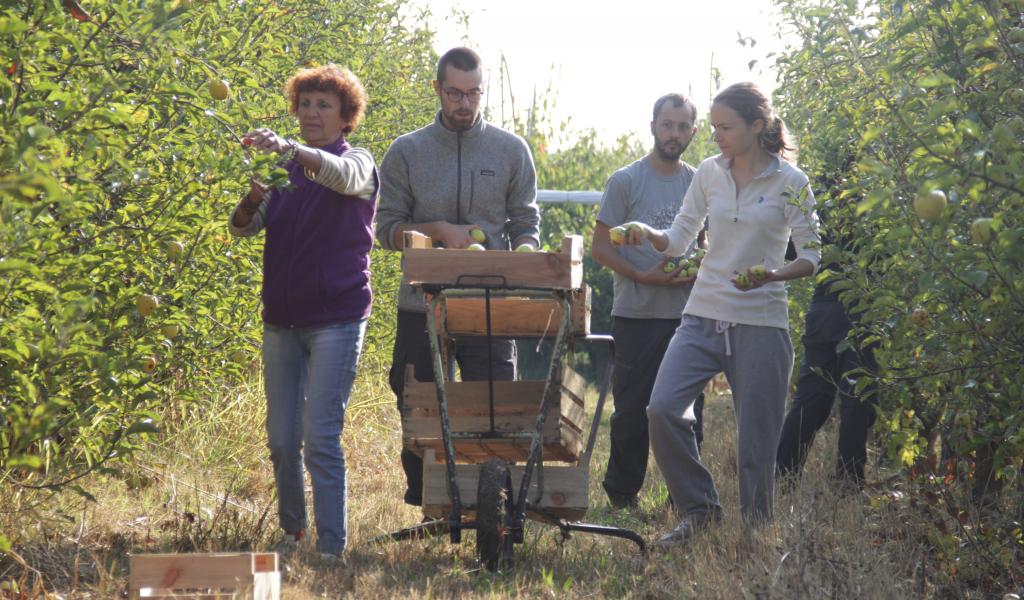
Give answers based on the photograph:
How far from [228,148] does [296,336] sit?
735 mm

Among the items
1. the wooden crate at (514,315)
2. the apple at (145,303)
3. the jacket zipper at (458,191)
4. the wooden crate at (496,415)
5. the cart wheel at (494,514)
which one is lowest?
the cart wheel at (494,514)

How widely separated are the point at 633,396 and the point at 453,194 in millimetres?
1600

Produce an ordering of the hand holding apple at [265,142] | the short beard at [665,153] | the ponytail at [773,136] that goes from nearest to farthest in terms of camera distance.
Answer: the hand holding apple at [265,142] < the ponytail at [773,136] < the short beard at [665,153]

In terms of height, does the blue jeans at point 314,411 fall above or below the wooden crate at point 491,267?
below

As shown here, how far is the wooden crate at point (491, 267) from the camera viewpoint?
4.55 m

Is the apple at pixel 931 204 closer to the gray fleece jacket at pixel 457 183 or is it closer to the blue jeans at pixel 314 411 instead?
the blue jeans at pixel 314 411

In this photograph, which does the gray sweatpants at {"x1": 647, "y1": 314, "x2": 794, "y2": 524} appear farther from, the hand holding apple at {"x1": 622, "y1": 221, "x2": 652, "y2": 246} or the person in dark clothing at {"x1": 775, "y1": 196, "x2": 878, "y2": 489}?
the person in dark clothing at {"x1": 775, "y1": 196, "x2": 878, "y2": 489}

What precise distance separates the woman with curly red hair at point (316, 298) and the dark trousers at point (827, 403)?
2.45m

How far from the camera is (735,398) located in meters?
5.18

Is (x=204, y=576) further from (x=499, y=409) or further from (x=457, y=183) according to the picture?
(x=457, y=183)

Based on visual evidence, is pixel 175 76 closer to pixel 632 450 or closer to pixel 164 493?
pixel 164 493

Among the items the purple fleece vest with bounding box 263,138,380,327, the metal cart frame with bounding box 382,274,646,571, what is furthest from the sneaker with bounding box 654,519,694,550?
the purple fleece vest with bounding box 263,138,380,327

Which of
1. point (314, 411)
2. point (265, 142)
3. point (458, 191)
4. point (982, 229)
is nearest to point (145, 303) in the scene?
point (265, 142)

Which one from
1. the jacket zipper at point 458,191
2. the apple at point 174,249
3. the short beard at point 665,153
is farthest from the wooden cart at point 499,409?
the short beard at point 665,153
